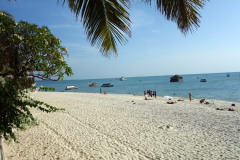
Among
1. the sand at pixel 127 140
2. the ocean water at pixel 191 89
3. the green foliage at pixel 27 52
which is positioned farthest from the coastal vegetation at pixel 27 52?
the sand at pixel 127 140

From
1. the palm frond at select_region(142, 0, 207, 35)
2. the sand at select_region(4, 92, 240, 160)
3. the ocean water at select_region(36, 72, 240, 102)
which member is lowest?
the ocean water at select_region(36, 72, 240, 102)

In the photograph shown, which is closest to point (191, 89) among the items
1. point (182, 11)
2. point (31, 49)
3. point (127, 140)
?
point (127, 140)

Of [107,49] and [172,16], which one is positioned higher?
[172,16]

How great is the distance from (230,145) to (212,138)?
0.78m

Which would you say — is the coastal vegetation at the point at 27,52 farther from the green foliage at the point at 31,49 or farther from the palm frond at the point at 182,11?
the palm frond at the point at 182,11

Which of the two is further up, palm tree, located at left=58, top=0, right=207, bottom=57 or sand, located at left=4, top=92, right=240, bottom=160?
palm tree, located at left=58, top=0, right=207, bottom=57

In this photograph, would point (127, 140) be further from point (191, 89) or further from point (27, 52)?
point (191, 89)

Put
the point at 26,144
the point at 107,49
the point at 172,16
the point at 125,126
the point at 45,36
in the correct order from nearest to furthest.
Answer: the point at 172,16, the point at 107,49, the point at 45,36, the point at 26,144, the point at 125,126

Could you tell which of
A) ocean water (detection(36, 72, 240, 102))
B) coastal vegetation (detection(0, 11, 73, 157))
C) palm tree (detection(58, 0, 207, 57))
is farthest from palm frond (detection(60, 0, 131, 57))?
ocean water (detection(36, 72, 240, 102))

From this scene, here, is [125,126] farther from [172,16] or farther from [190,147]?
[172,16]

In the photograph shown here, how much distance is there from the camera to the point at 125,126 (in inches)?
335

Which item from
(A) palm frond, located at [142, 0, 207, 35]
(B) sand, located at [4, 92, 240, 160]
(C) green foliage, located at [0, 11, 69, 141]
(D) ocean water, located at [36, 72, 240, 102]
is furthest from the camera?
(D) ocean water, located at [36, 72, 240, 102]

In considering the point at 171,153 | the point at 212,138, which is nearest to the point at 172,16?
the point at 171,153

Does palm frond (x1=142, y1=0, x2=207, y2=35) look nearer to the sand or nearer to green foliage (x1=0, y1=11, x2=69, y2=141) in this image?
green foliage (x1=0, y1=11, x2=69, y2=141)
